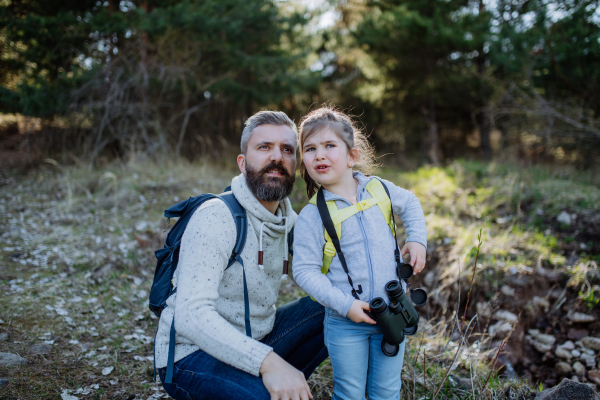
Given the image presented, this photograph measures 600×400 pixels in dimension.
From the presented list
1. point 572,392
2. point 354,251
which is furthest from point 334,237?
point 572,392

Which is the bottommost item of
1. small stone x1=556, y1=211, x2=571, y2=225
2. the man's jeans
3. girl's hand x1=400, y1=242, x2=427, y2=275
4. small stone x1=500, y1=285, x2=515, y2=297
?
small stone x1=500, y1=285, x2=515, y2=297

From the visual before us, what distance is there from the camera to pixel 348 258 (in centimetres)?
192

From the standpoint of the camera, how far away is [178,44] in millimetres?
7602

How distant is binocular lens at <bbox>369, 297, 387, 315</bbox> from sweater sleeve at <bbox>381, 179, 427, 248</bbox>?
552 mm

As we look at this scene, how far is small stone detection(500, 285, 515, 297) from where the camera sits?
11.6 feet

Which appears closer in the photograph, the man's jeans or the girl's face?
the man's jeans

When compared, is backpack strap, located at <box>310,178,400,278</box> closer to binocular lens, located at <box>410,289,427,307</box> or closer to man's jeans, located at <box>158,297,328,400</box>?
binocular lens, located at <box>410,289,427,307</box>

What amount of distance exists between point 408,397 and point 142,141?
283 inches

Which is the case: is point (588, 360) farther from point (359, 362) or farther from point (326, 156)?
point (326, 156)

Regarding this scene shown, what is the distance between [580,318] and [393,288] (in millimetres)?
2755

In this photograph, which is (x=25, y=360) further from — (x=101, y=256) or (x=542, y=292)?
(x=542, y=292)

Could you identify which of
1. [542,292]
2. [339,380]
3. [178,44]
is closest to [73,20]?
[178,44]

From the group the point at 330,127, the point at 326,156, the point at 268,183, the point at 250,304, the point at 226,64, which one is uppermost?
the point at 226,64

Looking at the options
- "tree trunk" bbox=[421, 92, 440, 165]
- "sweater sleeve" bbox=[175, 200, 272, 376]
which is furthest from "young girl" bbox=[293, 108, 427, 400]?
"tree trunk" bbox=[421, 92, 440, 165]
